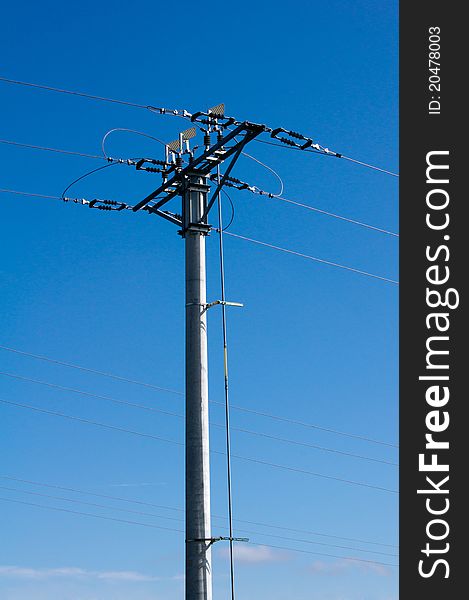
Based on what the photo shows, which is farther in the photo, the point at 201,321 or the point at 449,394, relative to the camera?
the point at 201,321

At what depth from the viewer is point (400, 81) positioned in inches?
1115

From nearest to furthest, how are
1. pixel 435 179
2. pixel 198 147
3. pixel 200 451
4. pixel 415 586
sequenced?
pixel 415 586 < pixel 435 179 < pixel 200 451 < pixel 198 147

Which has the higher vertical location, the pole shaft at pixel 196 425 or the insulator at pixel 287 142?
the insulator at pixel 287 142

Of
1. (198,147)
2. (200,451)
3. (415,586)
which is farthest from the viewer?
(198,147)

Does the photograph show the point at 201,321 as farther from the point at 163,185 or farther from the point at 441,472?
the point at 441,472

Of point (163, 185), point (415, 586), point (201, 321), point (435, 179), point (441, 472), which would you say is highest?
point (163, 185)

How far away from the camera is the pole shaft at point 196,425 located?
29172 mm

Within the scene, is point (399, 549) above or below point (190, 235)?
below

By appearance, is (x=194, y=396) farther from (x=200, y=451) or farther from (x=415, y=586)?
(x=415, y=586)

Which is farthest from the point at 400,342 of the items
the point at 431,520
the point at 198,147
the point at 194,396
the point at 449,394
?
the point at 198,147

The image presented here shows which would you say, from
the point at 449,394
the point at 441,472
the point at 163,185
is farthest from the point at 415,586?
the point at 163,185

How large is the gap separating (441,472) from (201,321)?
28.0ft

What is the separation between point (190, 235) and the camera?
31.4m

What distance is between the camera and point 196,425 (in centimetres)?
2977
